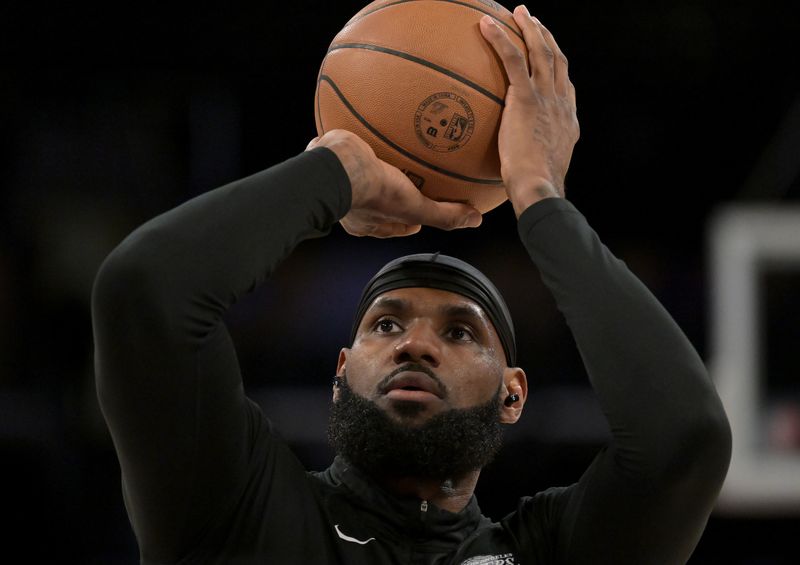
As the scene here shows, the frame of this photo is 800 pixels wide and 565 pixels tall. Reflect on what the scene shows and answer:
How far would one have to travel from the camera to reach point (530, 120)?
2.69 meters

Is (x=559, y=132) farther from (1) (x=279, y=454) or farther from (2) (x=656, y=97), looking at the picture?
(2) (x=656, y=97)

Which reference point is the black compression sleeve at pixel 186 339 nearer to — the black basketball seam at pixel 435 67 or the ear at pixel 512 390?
the black basketball seam at pixel 435 67

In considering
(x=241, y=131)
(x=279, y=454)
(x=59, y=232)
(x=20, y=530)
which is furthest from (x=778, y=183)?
(x=279, y=454)

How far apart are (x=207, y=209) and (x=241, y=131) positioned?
557 centimetres

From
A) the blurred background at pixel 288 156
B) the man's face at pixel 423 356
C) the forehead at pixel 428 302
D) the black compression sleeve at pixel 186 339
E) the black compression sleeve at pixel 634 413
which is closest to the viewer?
the black compression sleeve at pixel 186 339

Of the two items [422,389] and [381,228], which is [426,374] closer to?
[422,389]

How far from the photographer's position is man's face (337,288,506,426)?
282 centimetres

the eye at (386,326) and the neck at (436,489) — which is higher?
the eye at (386,326)

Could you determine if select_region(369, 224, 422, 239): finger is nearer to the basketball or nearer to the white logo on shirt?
the basketball

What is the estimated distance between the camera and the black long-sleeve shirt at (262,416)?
226 cm

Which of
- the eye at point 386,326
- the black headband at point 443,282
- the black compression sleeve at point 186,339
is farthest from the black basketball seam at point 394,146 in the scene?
the eye at point 386,326

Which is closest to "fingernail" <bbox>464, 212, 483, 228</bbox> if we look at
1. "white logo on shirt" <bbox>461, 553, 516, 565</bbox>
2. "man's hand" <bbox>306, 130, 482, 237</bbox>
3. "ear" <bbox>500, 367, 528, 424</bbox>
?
"man's hand" <bbox>306, 130, 482, 237</bbox>

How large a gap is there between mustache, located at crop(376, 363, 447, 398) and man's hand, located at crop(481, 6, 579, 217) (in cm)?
47

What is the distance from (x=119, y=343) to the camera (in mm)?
2219
